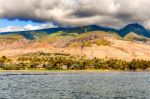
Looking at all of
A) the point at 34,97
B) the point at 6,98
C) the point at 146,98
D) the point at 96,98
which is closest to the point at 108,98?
the point at 96,98

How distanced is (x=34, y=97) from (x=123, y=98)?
88.3 ft

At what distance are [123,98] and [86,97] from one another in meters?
11.2

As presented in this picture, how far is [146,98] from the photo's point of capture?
105 meters

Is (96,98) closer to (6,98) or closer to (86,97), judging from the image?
(86,97)

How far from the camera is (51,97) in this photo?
4213 inches

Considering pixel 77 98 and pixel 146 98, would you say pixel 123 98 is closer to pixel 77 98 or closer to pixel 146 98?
pixel 146 98

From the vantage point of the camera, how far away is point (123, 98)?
344 ft

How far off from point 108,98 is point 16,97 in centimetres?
2775

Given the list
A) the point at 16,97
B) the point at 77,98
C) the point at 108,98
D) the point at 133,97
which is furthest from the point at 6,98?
the point at 133,97

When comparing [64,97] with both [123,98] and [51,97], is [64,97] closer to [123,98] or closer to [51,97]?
[51,97]

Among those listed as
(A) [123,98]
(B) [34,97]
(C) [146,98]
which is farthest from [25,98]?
(C) [146,98]

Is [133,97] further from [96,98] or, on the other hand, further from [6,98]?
[6,98]

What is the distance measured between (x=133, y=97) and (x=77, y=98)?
18.0 metres

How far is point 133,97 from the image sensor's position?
355 feet
